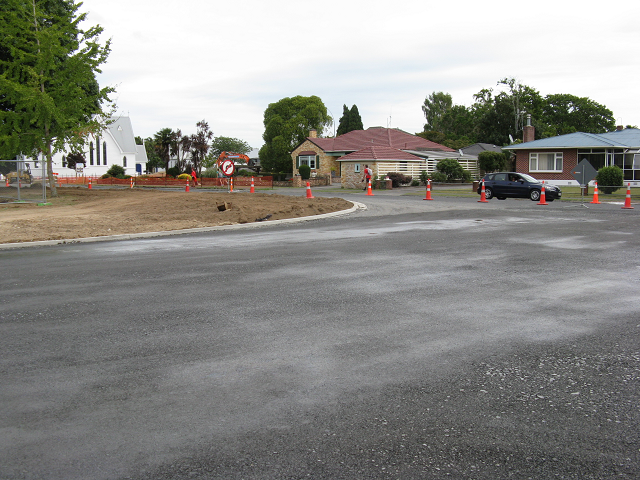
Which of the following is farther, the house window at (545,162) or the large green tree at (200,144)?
the large green tree at (200,144)

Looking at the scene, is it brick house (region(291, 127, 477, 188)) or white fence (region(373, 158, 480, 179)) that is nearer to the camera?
white fence (region(373, 158, 480, 179))

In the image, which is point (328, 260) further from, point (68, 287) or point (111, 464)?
point (111, 464)

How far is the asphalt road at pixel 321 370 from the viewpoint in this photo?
142 inches

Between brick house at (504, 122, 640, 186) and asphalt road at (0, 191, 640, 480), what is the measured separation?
3937cm

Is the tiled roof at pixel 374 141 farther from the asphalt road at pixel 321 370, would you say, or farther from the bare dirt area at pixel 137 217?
the asphalt road at pixel 321 370

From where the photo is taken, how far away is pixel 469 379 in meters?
4.81

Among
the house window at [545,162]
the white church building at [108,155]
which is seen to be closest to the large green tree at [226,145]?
the white church building at [108,155]

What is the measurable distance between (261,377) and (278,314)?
2.05 metres

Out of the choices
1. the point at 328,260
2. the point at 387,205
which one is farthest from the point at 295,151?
the point at 328,260

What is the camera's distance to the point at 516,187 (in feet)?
99.9

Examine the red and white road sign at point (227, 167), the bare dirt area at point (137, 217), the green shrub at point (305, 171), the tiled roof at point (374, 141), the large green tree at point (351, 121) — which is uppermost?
the large green tree at point (351, 121)

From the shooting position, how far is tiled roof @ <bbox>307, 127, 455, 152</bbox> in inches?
2378

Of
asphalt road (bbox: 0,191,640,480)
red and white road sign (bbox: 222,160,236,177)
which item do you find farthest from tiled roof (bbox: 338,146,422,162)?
asphalt road (bbox: 0,191,640,480)

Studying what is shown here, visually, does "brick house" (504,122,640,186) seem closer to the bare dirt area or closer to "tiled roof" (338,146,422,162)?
"tiled roof" (338,146,422,162)
